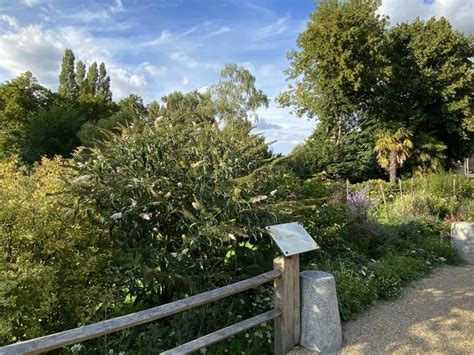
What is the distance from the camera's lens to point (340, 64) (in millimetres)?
18750

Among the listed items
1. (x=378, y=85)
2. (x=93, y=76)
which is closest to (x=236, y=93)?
(x=378, y=85)

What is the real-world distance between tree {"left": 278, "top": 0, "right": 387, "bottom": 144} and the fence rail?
17134 mm

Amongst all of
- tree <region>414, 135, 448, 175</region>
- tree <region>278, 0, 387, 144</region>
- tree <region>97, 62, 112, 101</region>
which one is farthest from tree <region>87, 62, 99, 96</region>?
tree <region>414, 135, 448, 175</region>

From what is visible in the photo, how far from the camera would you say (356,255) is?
544cm

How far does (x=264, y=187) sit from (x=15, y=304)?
2399 mm

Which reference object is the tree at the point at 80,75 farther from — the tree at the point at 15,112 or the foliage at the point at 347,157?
the foliage at the point at 347,157

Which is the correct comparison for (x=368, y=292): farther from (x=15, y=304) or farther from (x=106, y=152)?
(x=15, y=304)

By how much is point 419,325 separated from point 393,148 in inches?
654

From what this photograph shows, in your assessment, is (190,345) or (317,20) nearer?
(190,345)

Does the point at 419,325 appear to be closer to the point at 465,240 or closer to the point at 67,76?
the point at 465,240

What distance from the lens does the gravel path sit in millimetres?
3346

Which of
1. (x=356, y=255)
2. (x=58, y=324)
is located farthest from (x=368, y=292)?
(x=58, y=324)

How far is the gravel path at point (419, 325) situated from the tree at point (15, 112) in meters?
22.7

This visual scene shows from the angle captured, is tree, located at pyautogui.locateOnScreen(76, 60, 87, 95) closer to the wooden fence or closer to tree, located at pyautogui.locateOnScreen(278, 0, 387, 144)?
tree, located at pyautogui.locateOnScreen(278, 0, 387, 144)
